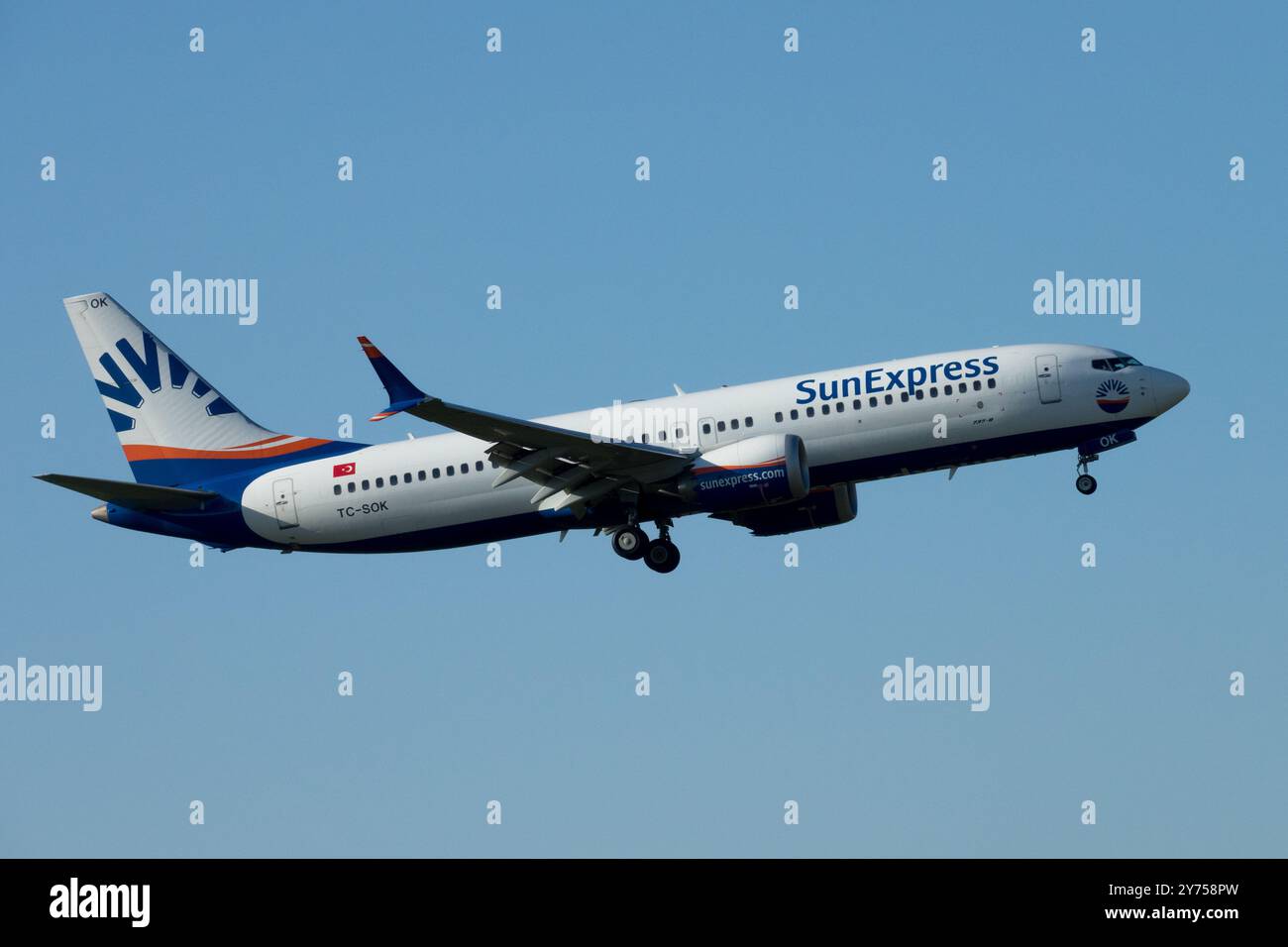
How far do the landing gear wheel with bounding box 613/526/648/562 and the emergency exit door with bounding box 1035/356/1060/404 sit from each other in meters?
13.1

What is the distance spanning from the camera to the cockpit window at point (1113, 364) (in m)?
57.8

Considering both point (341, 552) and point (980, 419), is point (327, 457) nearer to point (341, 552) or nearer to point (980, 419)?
point (341, 552)

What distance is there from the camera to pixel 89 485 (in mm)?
60062

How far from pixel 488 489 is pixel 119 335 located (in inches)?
623

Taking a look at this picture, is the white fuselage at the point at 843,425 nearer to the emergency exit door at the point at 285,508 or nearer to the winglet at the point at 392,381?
the emergency exit door at the point at 285,508

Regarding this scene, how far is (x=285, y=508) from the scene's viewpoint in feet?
203

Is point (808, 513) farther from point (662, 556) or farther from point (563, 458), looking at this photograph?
point (563, 458)

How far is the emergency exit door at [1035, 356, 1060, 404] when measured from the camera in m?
57.2

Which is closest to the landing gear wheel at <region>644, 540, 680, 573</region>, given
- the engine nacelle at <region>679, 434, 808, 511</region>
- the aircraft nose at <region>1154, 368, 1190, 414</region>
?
the engine nacelle at <region>679, 434, 808, 511</region>

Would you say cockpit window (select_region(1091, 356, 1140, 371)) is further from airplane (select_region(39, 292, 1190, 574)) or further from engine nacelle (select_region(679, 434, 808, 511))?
engine nacelle (select_region(679, 434, 808, 511))

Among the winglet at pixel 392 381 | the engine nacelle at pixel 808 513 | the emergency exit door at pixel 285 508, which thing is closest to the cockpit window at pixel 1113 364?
the engine nacelle at pixel 808 513

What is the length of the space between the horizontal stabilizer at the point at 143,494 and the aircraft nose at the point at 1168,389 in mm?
30157
